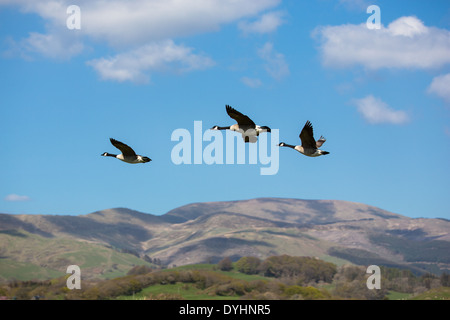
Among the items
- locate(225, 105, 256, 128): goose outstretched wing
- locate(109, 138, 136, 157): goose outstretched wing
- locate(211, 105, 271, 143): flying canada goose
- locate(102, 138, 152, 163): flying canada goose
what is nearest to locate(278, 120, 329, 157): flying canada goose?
locate(211, 105, 271, 143): flying canada goose

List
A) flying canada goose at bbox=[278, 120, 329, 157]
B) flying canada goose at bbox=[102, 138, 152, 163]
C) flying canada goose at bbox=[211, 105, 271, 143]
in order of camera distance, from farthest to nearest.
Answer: flying canada goose at bbox=[211, 105, 271, 143], flying canada goose at bbox=[102, 138, 152, 163], flying canada goose at bbox=[278, 120, 329, 157]

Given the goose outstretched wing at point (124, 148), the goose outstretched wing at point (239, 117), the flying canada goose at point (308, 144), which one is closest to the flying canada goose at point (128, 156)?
the goose outstretched wing at point (124, 148)

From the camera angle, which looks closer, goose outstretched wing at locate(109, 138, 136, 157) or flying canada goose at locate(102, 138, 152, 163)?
goose outstretched wing at locate(109, 138, 136, 157)

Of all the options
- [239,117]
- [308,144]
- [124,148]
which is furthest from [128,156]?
[308,144]

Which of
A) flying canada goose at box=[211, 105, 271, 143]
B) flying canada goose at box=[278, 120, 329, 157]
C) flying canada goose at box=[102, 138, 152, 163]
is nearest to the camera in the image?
flying canada goose at box=[278, 120, 329, 157]

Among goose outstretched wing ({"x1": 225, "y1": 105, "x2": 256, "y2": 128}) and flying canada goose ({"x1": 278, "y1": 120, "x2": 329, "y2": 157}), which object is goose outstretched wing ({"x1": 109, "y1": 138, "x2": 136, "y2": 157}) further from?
flying canada goose ({"x1": 278, "y1": 120, "x2": 329, "y2": 157})

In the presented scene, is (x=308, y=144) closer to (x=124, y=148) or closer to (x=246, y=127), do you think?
(x=246, y=127)

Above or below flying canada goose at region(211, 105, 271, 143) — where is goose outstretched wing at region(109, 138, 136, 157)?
below
